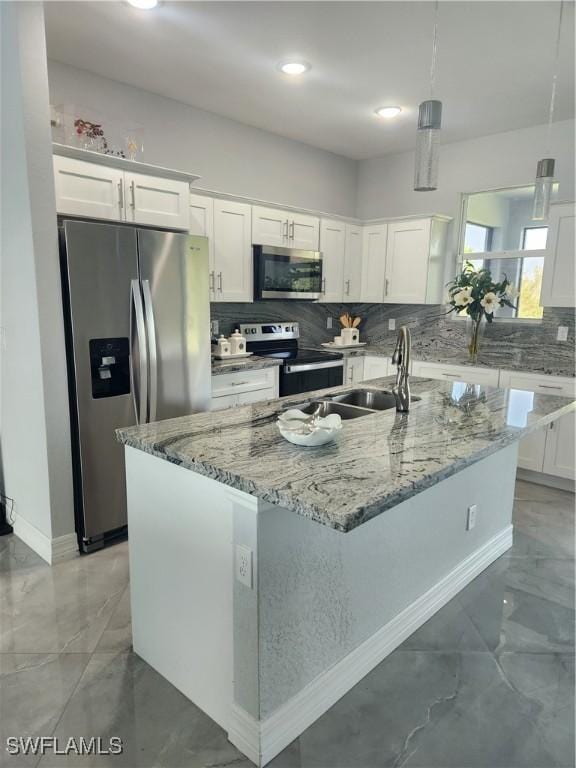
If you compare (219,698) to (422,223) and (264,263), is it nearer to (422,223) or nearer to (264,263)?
(264,263)

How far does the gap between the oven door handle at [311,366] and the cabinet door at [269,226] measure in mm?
1059

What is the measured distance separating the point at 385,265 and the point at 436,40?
2.34 meters

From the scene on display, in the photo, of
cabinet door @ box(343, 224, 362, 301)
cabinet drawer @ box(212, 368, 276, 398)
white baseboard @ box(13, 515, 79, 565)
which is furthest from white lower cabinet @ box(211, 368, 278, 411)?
cabinet door @ box(343, 224, 362, 301)

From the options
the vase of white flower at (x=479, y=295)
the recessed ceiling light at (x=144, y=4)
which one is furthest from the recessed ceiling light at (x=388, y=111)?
the recessed ceiling light at (x=144, y=4)

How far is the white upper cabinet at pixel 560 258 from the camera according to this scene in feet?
12.1

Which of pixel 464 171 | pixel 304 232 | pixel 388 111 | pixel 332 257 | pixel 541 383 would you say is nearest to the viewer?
pixel 388 111

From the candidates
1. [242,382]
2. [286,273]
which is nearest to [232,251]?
[286,273]

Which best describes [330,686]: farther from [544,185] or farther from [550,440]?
[550,440]

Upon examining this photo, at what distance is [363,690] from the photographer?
186cm

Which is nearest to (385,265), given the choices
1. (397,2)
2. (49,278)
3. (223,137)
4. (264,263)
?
(264,263)

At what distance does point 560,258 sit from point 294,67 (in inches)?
92.1

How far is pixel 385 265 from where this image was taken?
4.93 meters

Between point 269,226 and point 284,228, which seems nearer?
point 269,226

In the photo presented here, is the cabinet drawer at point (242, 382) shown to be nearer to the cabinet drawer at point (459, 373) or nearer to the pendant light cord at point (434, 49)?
the cabinet drawer at point (459, 373)
